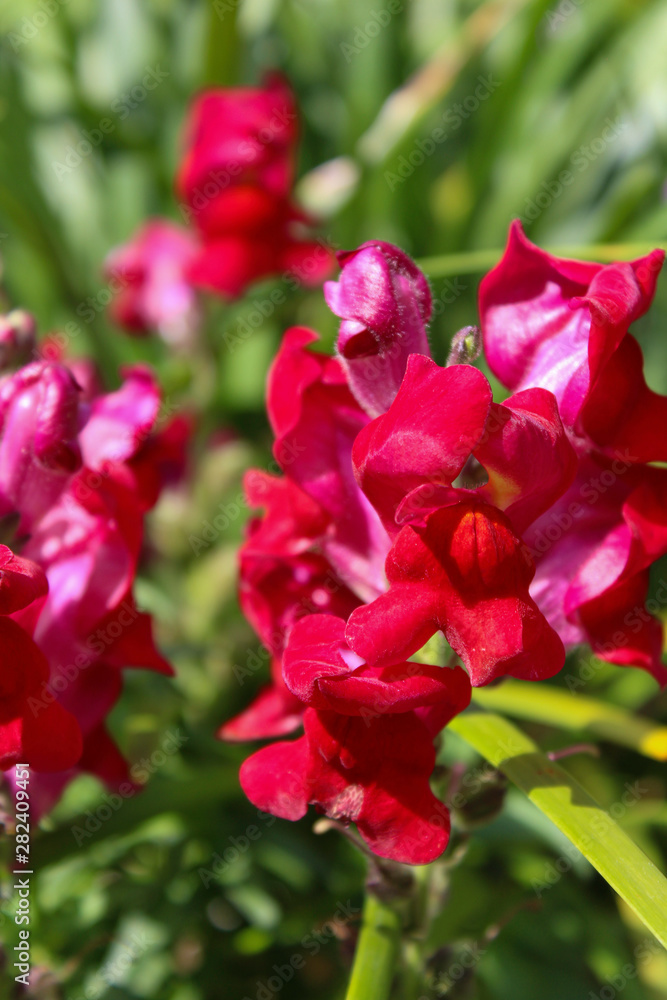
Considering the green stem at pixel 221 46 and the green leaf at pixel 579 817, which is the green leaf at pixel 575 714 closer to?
the green leaf at pixel 579 817

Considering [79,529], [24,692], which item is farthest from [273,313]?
[24,692]

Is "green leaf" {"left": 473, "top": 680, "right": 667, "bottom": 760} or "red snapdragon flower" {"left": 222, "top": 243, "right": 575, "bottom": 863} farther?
"green leaf" {"left": 473, "top": 680, "right": 667, "bottom": 760}

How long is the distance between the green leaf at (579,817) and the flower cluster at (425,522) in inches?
2.3

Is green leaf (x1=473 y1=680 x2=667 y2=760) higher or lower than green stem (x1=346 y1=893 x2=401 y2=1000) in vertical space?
lower

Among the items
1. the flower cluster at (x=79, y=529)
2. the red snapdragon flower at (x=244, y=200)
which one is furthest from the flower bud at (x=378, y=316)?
the red snapdragon flower at (x=244, y=200)

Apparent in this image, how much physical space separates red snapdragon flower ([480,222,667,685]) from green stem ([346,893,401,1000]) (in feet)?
0.83

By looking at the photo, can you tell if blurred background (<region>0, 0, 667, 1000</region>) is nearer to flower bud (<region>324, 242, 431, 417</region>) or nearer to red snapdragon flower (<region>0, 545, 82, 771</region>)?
red snapdragon flower (<region>0, 545, 82, 771</region>)

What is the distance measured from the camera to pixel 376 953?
68 cm

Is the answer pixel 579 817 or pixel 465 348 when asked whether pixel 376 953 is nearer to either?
pixel 579 817

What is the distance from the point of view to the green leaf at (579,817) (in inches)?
22.5

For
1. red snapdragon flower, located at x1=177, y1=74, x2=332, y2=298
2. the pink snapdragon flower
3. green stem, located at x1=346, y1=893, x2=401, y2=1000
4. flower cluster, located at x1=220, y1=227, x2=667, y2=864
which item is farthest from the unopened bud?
the pink snapdragon flower

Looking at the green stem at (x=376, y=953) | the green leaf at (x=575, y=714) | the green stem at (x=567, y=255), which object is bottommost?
the green leaf at (x=575, y=714)

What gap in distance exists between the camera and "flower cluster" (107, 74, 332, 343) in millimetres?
1388

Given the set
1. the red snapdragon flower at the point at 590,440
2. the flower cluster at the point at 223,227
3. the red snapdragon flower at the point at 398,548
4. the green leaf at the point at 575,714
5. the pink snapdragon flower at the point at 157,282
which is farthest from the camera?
the pink snapdragon flower at the point at 157,282
